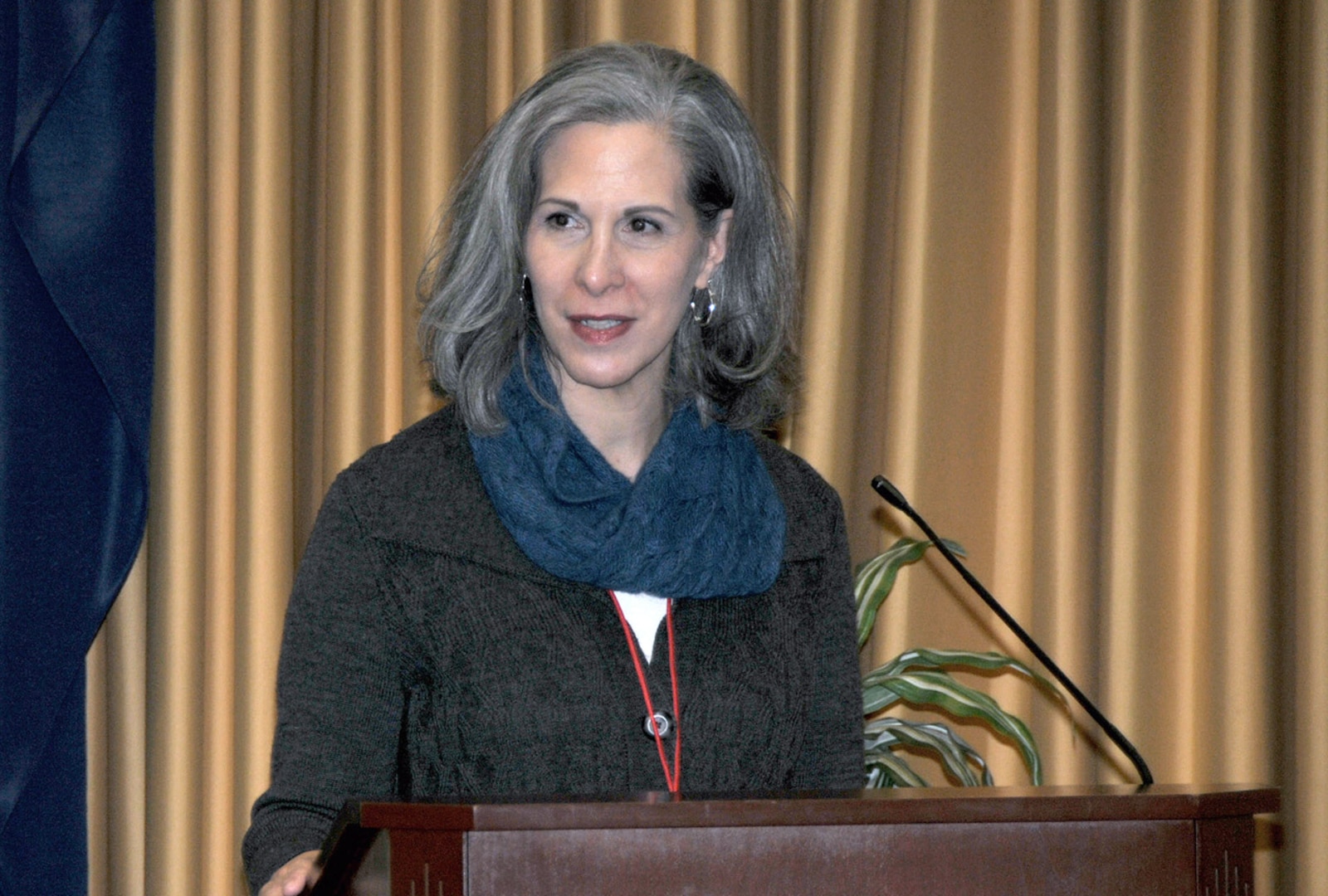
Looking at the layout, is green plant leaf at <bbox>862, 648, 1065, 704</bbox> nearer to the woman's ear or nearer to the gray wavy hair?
the gray wavy hair

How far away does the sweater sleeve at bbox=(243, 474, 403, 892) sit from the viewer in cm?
144

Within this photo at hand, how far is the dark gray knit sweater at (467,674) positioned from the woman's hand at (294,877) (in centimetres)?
10

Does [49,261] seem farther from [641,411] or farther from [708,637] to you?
[708,637]

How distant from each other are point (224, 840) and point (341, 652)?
109 centimetres

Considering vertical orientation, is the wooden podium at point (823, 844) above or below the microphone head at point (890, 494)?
below

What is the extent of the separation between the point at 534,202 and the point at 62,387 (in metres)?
0.99

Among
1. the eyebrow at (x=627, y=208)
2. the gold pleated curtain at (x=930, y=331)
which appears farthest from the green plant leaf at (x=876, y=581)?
the eyebrow at (x=627, y=208)

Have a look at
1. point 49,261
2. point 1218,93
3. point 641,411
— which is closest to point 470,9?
point 49,261

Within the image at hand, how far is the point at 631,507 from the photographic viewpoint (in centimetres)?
172

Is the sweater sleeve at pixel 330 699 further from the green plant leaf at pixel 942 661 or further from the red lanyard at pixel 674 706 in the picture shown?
the green plant leaf at pixel 942 661

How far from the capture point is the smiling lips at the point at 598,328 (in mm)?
1685

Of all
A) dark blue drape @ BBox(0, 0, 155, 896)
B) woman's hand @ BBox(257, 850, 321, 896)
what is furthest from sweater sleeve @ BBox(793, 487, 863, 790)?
dark blue drape @ BBox(0, 0, 155, 896)

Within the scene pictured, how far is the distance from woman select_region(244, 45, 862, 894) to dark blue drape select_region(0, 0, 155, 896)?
29.5 inches

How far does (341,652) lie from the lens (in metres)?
1.52
